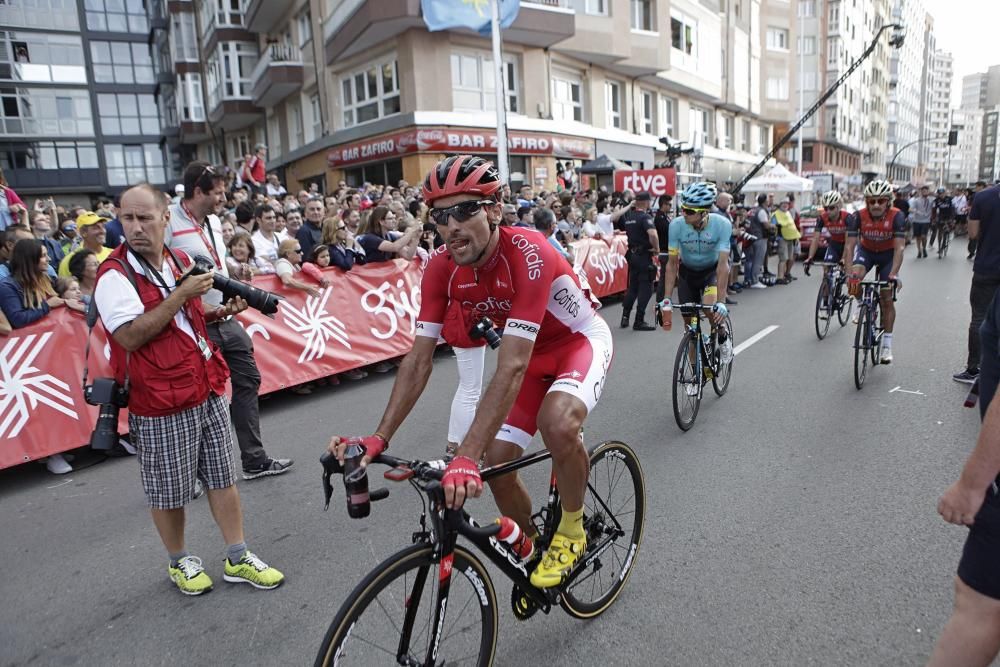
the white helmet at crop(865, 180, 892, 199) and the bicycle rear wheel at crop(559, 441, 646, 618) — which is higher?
the white helmet at crop(865, 180, 892, 199)

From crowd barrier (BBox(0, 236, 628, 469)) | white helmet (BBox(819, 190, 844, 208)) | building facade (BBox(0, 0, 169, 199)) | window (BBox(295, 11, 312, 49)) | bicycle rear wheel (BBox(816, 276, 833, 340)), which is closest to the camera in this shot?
crowd barrier (BBox(0, 236, 628, 469))

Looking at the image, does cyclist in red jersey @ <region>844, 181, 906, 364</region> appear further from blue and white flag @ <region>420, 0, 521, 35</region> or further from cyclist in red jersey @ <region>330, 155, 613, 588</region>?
blue and white flag @ <region>420, 0, 521, 35</region>

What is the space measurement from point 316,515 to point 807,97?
63.6 m

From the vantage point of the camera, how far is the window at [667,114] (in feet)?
106

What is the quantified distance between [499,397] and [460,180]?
2.74ft

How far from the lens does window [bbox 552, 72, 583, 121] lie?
24844mm

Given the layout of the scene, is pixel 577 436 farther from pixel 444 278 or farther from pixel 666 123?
pixel 666 123

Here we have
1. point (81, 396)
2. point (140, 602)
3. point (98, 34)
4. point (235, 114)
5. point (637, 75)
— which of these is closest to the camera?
point (140, 602)

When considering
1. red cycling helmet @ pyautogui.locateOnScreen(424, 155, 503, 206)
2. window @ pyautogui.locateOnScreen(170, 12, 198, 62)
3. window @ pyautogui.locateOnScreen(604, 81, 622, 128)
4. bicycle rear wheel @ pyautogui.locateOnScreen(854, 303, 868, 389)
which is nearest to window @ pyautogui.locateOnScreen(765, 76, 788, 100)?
window @ pyautogui.locateOnScreen(604, 81, 622, 128)

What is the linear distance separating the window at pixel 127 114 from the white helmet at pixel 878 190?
51.1 meters

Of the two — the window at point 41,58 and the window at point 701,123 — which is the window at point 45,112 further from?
the window at point 701,123

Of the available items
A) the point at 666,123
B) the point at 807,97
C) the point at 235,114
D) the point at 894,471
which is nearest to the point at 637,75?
the point at 666,123

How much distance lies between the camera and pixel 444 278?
2.79 metres

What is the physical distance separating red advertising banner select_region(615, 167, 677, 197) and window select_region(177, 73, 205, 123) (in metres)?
31.5
